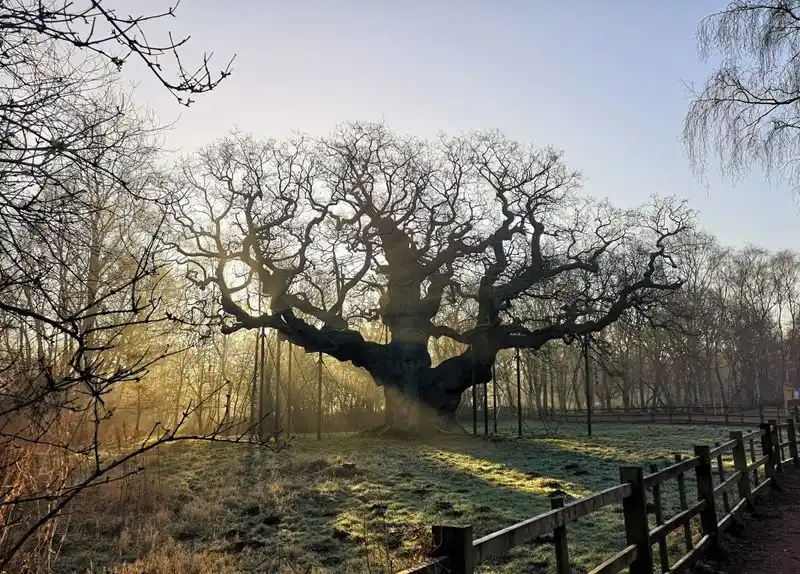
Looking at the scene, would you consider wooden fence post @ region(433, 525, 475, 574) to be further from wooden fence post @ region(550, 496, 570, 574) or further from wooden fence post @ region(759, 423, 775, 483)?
wooden fence post @ region(759, 423, 775, 483)

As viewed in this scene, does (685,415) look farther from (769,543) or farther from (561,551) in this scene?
(561,551)

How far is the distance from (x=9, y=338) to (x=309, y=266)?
20.7m

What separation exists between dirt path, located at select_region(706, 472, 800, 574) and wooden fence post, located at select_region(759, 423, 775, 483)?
0.83m

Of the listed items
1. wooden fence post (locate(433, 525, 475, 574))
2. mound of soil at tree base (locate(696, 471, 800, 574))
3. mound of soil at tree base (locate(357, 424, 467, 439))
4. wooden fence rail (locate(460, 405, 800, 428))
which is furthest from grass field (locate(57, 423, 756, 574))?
wooden fence rail (locate(460, 405, 800, 428))

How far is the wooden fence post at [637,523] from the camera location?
512 cm

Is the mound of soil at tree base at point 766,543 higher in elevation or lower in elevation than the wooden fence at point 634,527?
lower

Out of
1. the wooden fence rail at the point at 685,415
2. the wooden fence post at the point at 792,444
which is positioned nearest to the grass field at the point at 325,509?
the wooden fence post at the point at 792,444

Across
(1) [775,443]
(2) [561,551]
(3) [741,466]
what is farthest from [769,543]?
(2) [561,551]

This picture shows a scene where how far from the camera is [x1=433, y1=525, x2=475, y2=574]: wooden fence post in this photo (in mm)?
2727

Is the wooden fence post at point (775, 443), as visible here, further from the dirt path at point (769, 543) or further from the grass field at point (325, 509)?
the grass field at point (325, 509)

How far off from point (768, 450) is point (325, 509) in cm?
820

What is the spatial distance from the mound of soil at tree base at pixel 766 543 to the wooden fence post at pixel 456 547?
5059 millimetres

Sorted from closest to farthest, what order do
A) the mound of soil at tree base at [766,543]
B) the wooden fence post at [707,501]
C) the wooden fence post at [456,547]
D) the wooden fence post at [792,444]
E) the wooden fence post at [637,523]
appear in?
the wooden fence post at [456,547] < the wooden fence post at [637,523] < the mound of soil at tree base at [766,543] < the wooden fence post at [707,501] < the wooden fence post at [792,444]

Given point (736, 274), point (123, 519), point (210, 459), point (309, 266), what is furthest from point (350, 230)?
point (736, 274)
